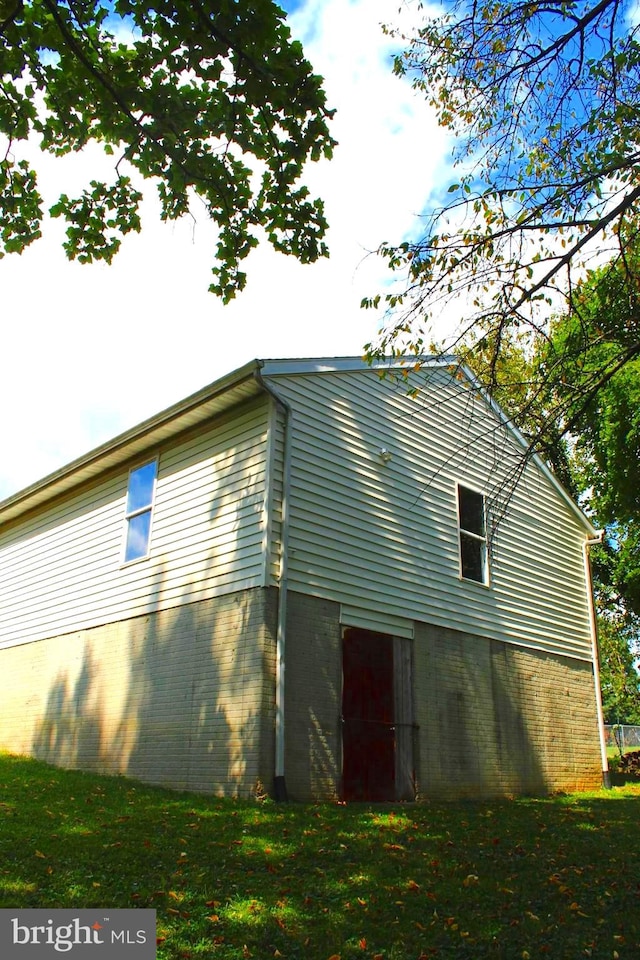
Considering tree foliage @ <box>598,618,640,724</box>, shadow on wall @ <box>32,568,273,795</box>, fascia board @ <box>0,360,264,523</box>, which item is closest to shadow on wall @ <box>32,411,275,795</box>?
shadow on wall @ <box>32,568,273,795</box>

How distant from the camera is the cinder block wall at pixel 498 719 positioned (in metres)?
11.7

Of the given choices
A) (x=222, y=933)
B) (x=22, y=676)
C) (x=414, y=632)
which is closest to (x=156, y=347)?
(x=22, y=676)

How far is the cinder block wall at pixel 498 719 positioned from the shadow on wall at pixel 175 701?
3127mm

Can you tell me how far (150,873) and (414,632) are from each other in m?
6.59

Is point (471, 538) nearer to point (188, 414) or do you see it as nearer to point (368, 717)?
point (368, 717)

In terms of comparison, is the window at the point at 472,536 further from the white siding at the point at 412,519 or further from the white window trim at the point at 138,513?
the white window trim at the point at 138,513

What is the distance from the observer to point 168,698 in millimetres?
10578

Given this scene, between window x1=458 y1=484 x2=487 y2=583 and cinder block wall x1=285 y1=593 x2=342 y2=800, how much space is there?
4133 millimetres

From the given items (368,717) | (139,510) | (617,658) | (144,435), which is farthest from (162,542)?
(617,658)

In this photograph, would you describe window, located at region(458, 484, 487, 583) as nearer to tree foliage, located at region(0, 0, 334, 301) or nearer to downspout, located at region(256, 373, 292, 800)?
downspout, located at region(256, 373, 292, 800)

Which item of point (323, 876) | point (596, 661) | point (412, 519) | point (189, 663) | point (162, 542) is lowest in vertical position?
point (323, 876)

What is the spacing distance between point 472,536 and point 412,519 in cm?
178

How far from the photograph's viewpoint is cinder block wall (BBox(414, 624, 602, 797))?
460 inches

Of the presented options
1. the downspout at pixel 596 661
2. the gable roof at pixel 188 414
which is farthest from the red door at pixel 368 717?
the downspout at pixel 596 661
